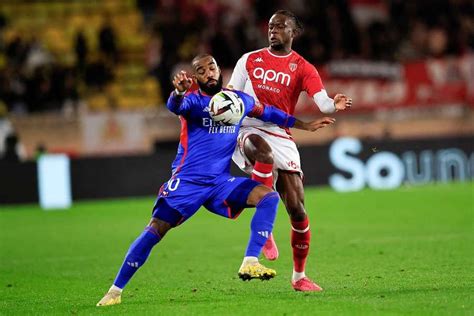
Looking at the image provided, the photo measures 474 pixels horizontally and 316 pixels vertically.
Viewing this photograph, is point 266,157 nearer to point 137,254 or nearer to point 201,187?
point 201,187

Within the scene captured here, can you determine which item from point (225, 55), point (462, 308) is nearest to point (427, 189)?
point (225, 55)

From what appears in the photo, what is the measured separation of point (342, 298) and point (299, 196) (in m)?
1.27

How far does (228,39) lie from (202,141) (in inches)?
633

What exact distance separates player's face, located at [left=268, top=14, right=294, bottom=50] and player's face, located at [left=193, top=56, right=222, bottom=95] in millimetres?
960

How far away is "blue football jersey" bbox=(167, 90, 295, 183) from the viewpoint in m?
8.31

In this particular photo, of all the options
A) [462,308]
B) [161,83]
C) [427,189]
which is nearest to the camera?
[462,308]

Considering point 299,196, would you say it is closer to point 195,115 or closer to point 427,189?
point 195,115

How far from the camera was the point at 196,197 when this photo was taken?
8.27 metres

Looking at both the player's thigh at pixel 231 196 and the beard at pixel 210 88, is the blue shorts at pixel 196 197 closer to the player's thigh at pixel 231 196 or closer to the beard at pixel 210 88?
the player's thigh at pixel 231 196

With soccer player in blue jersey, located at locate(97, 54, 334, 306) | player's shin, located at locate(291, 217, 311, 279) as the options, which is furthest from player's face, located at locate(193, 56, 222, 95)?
player's shin, located at locate(291, 217, 311, 279)

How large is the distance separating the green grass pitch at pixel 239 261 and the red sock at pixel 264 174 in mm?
918

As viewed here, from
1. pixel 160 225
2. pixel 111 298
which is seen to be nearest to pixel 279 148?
pixel 160 225

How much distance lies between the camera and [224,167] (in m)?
8.47

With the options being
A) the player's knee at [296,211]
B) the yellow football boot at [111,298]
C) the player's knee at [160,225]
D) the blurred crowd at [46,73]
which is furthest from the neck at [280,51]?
the blurred crowd at [46,73]
